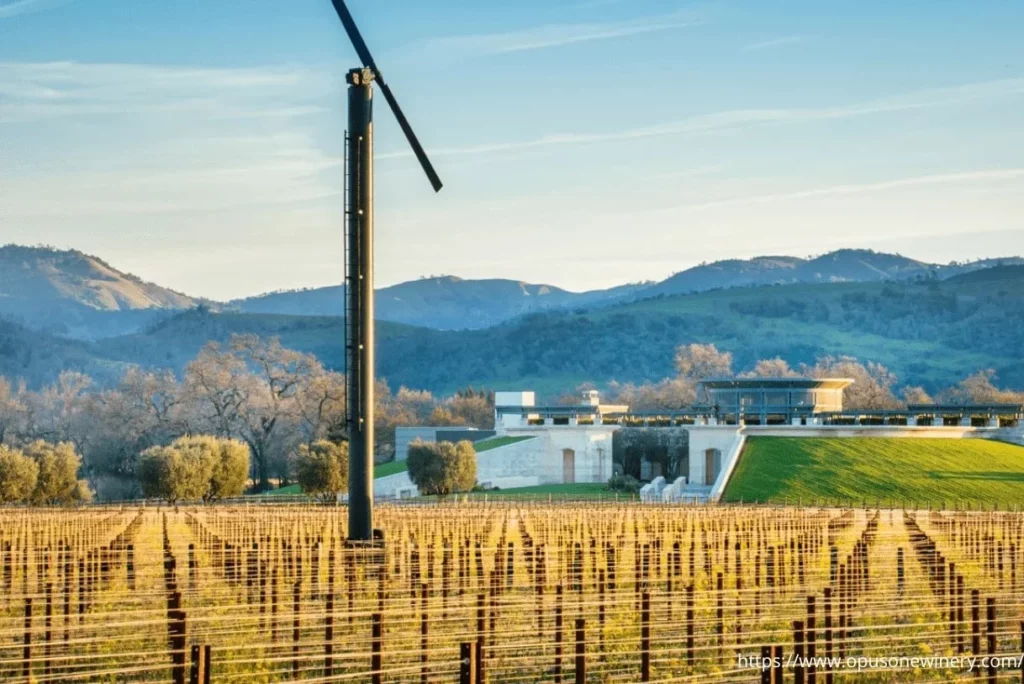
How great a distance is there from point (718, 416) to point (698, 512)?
41.5 meters

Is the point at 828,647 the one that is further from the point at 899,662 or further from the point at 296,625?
the point at 296,625

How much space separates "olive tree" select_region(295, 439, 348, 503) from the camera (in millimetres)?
73312

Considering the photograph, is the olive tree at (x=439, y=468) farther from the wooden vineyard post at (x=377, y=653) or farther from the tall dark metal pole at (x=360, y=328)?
Result: the wooden vineyard post at (x=377, y=653)

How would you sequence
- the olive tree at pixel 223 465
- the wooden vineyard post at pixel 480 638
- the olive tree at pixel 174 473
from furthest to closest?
the olive tree at pixel 223 465, the olive tree at pixel 174 473, the wooden vineyard post at pixel 480 638

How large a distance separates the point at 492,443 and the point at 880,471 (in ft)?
88.2

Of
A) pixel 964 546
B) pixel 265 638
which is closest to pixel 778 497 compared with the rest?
pixel 964 546

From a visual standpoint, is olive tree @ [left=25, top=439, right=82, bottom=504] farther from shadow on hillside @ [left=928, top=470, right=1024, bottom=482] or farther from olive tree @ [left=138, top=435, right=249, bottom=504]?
shadow on hillside @ [left=928, top=470, right=1024, bottom=482]

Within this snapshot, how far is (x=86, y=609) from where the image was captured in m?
30.0

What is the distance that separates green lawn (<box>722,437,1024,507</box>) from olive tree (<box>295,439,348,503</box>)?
17040 mm

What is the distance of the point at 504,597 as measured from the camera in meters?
26.6

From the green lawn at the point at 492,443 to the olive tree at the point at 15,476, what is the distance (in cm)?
3162

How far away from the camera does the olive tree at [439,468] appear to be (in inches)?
3250

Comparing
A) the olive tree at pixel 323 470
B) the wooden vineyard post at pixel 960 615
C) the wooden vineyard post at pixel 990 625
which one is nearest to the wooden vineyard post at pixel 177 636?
the wooden vineyard post at pixel 990 625

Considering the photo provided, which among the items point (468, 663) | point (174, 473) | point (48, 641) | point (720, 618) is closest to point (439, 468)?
point (174, 473)
